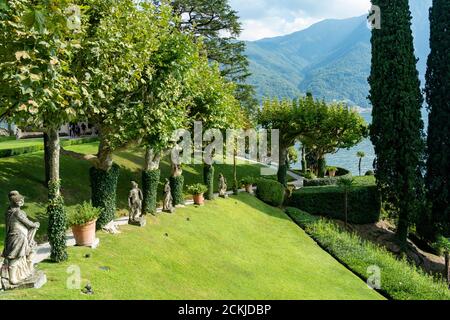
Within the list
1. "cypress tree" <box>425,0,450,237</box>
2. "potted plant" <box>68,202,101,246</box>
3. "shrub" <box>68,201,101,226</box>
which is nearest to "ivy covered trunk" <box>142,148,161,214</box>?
"shrub" <box>68,201,101,226</box>

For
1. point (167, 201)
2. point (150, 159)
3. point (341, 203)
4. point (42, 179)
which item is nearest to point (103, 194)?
point (150, 159)

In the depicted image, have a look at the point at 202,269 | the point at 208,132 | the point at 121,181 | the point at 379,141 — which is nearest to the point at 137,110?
the point at 202,269

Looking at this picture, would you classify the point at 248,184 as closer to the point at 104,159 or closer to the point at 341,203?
the point at 341,203

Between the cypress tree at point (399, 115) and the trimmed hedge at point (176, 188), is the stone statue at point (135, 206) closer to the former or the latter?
the trimmed hedge at point (176, 188)

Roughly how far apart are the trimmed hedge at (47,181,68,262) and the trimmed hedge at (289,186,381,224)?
28079 millimetres

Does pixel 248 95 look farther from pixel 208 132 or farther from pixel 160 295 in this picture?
pixel 160 295

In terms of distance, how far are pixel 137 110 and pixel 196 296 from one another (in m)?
9.89

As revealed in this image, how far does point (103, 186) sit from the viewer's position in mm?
20844

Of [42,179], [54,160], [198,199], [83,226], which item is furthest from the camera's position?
[198,199]

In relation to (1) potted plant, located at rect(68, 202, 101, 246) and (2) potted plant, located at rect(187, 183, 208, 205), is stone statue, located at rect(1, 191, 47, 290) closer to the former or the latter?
(1) potted plant, located at rect(68, 202, 101, 246)

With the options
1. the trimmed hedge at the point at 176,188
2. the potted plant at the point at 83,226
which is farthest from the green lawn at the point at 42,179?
the potted plant at the point at 83,226

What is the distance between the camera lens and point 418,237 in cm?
3938

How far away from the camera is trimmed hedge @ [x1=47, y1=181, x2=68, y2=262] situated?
51.1 feet

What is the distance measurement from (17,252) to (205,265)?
31.4 feet
